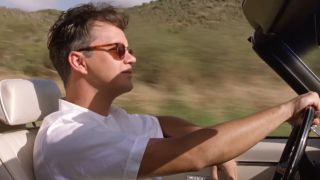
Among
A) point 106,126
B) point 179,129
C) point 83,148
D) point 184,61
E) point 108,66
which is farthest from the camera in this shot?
point 184,61

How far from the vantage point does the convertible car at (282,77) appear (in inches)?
91.0

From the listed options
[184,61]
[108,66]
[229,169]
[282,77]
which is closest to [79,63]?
[108,66]

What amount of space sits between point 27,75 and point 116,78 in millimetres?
11166

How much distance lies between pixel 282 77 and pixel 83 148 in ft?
2.87

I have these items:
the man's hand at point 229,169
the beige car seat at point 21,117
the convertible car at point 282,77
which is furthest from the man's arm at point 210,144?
the man's hand at point 229,169

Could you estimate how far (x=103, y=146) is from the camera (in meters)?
Result: 2.22

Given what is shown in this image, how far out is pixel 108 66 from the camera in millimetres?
2547

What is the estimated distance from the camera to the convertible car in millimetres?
2311

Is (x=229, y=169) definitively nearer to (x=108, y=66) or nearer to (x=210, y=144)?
(x=108, y=66)

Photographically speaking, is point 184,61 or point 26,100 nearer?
point 26,100

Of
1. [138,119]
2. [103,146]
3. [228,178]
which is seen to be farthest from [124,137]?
[228,178]

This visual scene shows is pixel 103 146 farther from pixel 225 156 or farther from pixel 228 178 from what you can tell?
pixel 228 178

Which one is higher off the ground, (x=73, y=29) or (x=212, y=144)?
(x=73, y=29)

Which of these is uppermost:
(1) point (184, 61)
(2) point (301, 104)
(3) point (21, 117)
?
(2) point (301, 104)
